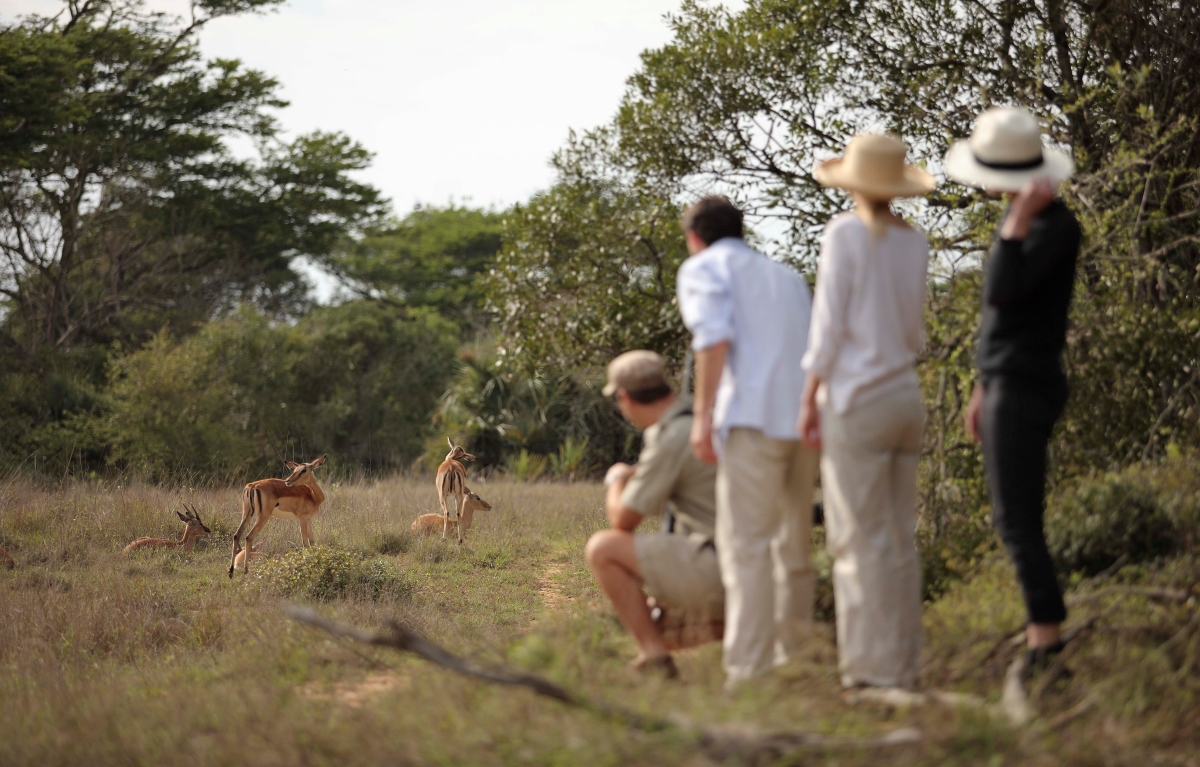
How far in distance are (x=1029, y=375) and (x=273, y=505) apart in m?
6.99

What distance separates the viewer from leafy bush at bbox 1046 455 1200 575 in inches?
198

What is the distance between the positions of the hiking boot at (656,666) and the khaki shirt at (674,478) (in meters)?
A: 0.56

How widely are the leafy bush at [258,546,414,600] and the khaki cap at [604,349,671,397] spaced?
3.92m

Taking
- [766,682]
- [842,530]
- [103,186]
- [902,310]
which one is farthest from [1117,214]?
[103,186]

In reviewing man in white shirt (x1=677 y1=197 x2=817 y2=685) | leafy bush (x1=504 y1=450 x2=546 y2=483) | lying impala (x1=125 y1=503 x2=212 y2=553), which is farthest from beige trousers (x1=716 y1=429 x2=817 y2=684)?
leafy bush (x1=504 y1=450 x2=546 y2=483)

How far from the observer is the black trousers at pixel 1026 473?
4.19 m

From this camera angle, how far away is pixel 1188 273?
6.59m

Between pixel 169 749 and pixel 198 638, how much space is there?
3.00m

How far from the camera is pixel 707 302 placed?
4.24m

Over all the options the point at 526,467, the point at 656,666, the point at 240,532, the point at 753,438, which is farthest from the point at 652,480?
the point at 526,467

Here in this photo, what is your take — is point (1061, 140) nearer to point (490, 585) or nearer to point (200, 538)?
point (490, 585)

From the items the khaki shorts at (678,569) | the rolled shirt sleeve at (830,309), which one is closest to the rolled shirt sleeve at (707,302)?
the rolled shirt sleeve at (830,309)

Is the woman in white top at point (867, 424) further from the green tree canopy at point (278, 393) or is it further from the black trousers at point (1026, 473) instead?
the green tree canopy at point (278, 393)

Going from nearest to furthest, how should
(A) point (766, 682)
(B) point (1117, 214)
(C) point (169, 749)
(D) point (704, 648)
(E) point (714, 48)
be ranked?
(A) point (766, 682)
(C) point (169, 749)
(D) point (704, 648)
(B) point (1117, 214)
(E) point (714, 48)
